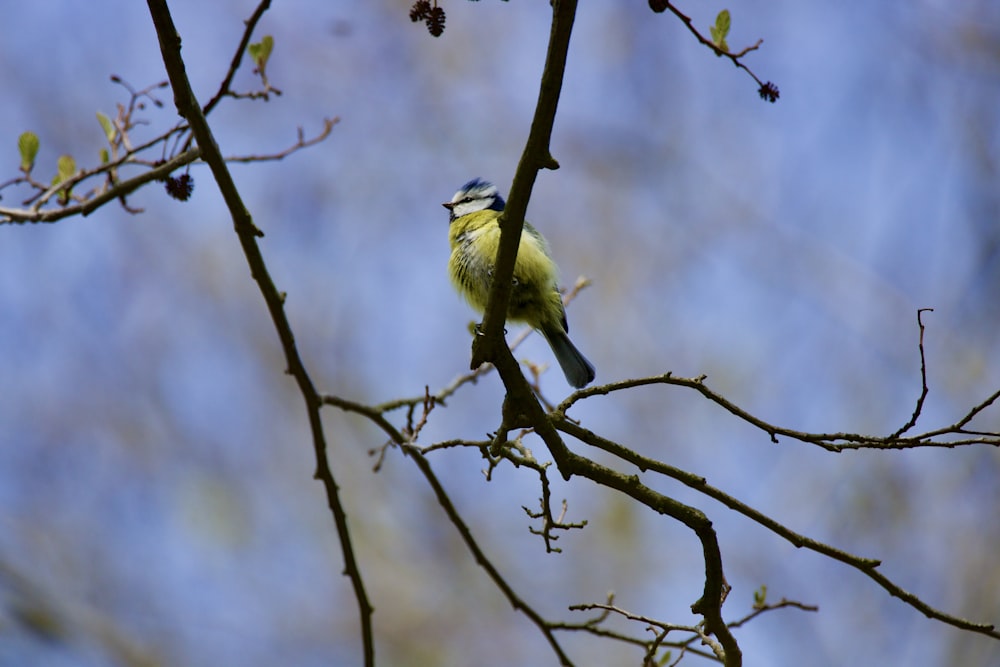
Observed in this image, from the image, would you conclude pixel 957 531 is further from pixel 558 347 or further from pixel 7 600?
pixel 7 600

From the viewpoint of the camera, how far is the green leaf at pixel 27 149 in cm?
312

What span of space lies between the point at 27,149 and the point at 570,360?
227 centimetres

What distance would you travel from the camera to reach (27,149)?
3.12 metres

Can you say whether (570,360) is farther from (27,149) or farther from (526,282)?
(27,149)

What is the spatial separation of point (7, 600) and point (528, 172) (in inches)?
245

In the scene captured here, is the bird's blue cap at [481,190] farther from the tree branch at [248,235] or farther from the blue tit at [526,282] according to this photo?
the tree branch at [248,235]

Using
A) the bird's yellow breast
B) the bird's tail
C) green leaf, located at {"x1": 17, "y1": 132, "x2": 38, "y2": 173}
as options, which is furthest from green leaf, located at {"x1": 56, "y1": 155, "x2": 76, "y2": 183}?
the bird's tail

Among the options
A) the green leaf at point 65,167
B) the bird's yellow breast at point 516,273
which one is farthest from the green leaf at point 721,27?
the green leaf at point 65,167

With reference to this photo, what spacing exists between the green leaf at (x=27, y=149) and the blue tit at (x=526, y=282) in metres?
1.73

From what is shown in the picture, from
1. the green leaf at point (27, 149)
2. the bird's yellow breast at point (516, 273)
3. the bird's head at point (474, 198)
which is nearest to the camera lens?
the green leaf at point (27, 149)

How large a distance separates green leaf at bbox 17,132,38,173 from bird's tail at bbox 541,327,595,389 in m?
2.12

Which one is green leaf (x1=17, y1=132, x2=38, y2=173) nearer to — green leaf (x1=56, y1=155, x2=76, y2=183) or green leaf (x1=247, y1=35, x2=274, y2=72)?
green leaf (x1=56, y1=155, x2=76, y2=183)

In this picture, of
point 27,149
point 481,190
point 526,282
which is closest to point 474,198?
point 481,190

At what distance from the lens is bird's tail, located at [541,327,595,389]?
4020 millimetres
